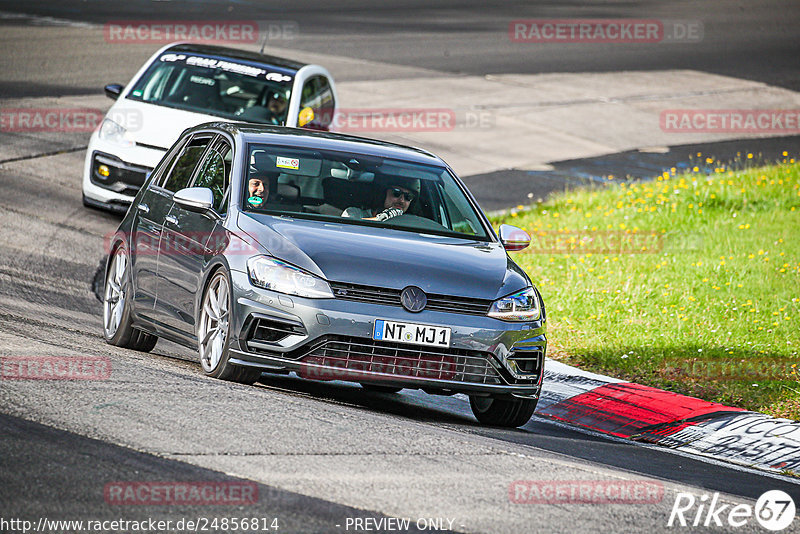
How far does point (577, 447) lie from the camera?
7.91 m

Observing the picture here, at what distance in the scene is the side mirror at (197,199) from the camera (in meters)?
8.28

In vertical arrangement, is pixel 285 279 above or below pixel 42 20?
below

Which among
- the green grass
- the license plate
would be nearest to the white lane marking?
the green grass

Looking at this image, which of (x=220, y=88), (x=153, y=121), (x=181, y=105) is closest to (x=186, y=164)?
(x=153, y=121)

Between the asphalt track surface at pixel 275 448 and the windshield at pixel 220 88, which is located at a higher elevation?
the windshield at pixel 220 88

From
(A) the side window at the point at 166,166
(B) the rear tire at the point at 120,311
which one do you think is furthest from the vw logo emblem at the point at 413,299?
(A) the side window at the point at 166,166

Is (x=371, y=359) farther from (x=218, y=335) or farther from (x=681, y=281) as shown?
(x=681, y=281)

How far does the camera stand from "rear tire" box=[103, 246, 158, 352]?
9414mm

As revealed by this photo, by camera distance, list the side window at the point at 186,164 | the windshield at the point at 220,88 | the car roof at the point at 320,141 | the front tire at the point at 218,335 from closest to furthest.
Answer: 1. the front tire at the point at 218,335
2. the car roof at the point at 320,141
3. the side window at the point at 186,164
4. the windshield at the point at 220,88

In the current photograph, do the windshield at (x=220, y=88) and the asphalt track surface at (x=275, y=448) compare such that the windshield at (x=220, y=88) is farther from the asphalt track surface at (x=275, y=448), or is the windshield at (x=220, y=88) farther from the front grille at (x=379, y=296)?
the front grille at (x=379, y=296)

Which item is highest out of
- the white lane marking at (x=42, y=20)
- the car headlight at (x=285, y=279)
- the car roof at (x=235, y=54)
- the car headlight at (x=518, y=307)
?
the white lane marking at (x=42, y=20)

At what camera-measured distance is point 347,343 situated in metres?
7.49

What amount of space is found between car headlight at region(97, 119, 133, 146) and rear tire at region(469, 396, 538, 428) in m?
7.42

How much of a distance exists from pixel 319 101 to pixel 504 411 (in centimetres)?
888
